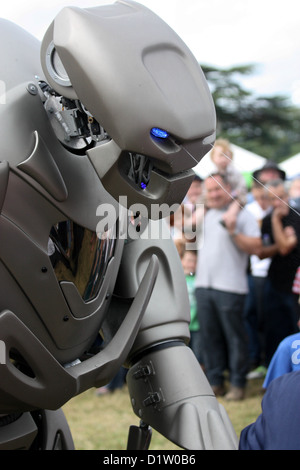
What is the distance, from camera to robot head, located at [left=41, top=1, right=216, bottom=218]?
1199 mm

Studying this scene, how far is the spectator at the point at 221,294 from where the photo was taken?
320 cm

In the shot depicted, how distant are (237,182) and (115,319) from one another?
59 centimetres

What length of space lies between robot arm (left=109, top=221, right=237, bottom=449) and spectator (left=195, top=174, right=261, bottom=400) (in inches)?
50.4

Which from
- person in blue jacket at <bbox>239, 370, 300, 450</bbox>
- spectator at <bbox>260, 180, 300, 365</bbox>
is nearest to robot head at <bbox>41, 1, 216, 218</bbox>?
person in blue jacket at <bbox>239, 370, 300, 450</bbox>

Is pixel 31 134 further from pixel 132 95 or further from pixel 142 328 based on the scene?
pixel 142 328

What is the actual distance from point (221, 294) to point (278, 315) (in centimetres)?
32

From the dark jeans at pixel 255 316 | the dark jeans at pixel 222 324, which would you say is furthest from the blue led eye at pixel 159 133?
the dark jeans at pixel 255 316

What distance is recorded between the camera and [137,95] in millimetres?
1196

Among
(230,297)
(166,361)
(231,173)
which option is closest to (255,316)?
(230,297)

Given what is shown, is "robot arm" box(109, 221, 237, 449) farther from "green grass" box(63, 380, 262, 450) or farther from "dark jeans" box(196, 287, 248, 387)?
"dark jeans" box(196, 287, 248, 387)

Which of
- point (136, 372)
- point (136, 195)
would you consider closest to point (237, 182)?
point (136, 195)

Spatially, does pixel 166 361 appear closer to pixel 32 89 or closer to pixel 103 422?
pixel 32 89
